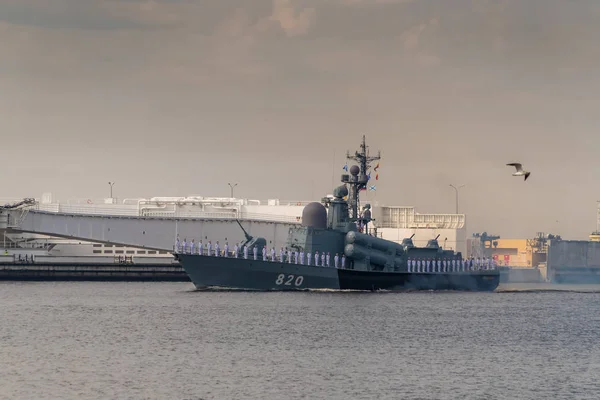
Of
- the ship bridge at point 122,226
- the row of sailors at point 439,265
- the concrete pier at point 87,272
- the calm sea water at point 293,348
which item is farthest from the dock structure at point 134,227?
the row of sailors at point 439,265

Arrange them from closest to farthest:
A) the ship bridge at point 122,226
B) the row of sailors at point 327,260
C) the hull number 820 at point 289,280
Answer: the row of sailors at point 327,260 → the hull number 820 at point 289,280 → the ship bridge at point 122,226

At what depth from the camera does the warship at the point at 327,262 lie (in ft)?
333

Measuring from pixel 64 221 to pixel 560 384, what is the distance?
3143 inches

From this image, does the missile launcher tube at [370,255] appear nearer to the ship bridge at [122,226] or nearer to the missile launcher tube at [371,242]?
the missile launcher tube at [371,242]

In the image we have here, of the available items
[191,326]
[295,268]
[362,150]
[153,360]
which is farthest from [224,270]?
[153,360]

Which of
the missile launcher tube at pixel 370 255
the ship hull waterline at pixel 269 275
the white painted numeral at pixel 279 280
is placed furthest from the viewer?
the missile launcher tube at pixel 370 255

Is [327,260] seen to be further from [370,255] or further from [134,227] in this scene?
[134,227]

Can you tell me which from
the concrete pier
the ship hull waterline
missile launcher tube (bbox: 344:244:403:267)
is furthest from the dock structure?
missile launcher tube (bbox: 344:244:403:267)

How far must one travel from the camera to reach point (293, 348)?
2488 inches

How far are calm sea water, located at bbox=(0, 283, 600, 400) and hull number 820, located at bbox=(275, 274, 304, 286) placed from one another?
153 inches

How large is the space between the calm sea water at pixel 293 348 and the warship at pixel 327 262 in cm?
367

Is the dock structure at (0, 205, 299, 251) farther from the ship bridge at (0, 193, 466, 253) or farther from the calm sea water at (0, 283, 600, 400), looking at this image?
the calm sea water at (0, 283, 600, 400)

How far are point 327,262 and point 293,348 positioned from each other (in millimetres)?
40359

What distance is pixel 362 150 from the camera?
10938 cm
